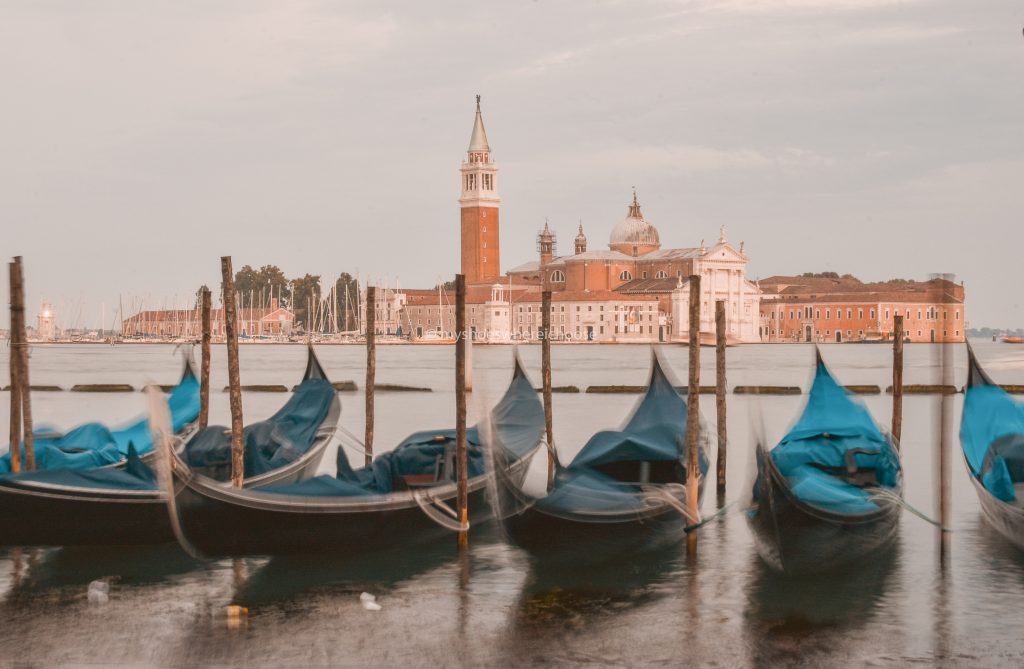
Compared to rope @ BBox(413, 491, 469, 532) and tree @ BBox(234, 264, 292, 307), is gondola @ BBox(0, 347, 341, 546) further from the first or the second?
tree @ BBox(234, 264, 292, 307)

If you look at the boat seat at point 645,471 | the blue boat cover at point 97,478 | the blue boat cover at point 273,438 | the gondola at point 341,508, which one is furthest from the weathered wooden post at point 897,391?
the blue boat cover at point 97,478

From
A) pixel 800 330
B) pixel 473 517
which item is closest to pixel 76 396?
pixel 473 517

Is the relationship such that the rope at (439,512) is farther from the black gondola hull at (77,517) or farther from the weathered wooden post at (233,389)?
the black gondola hull at (77,517)

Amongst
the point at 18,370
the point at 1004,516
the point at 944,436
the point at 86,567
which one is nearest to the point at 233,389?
the point at 18,370

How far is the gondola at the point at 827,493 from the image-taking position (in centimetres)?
865

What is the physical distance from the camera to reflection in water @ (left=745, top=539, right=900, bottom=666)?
774 cm

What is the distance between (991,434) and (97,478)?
22.5 feet

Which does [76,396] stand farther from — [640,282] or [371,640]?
[640,282]

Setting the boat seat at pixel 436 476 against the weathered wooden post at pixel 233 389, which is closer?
the boat seat at pixel 436 476

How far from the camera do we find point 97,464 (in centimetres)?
1141

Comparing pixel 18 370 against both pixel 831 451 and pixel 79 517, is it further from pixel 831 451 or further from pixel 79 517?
pixel 831 451

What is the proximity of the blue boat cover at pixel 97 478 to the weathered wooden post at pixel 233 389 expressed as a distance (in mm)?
595

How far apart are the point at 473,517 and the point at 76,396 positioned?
2311 centimetres

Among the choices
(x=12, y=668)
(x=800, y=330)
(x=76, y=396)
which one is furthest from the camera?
(x=800, y=330)
